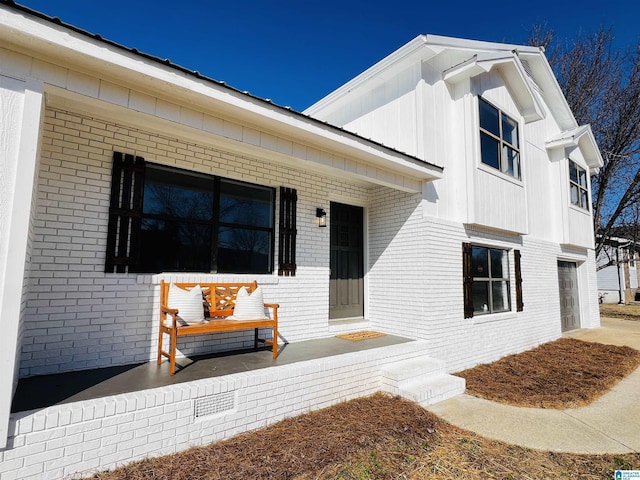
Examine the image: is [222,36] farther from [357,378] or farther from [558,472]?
[558,472]

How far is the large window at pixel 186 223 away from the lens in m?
3.87

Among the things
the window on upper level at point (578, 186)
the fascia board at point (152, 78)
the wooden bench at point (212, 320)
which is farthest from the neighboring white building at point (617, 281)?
the wooden bench at point (212, 320)

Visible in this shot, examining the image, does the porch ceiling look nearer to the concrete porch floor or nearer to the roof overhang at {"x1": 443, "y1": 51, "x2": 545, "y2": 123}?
the roof overhang at {"x1": 443, "y1": 51, "x2": 545, "y2": 123}

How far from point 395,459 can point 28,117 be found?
3.88 m

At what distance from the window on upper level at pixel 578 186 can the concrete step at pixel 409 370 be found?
7.99 m

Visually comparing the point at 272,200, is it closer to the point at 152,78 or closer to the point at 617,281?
the point at 152,78

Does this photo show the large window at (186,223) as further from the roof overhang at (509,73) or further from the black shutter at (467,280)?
the roof overhang at (509,73)

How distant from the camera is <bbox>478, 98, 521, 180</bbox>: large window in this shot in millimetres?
6660

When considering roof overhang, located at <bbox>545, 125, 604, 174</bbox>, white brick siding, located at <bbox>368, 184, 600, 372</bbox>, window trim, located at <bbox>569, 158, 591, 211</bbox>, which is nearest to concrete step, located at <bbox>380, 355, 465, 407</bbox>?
white brick siding, located at <bbox>368, 184, 600, 372</bbox>

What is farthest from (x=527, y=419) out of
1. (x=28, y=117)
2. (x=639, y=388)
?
(x=28, y=117)

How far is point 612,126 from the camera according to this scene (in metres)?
13.5

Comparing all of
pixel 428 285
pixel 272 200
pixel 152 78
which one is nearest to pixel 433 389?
pixel 428 285

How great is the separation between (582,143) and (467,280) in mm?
7781

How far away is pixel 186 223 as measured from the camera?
4391mm
